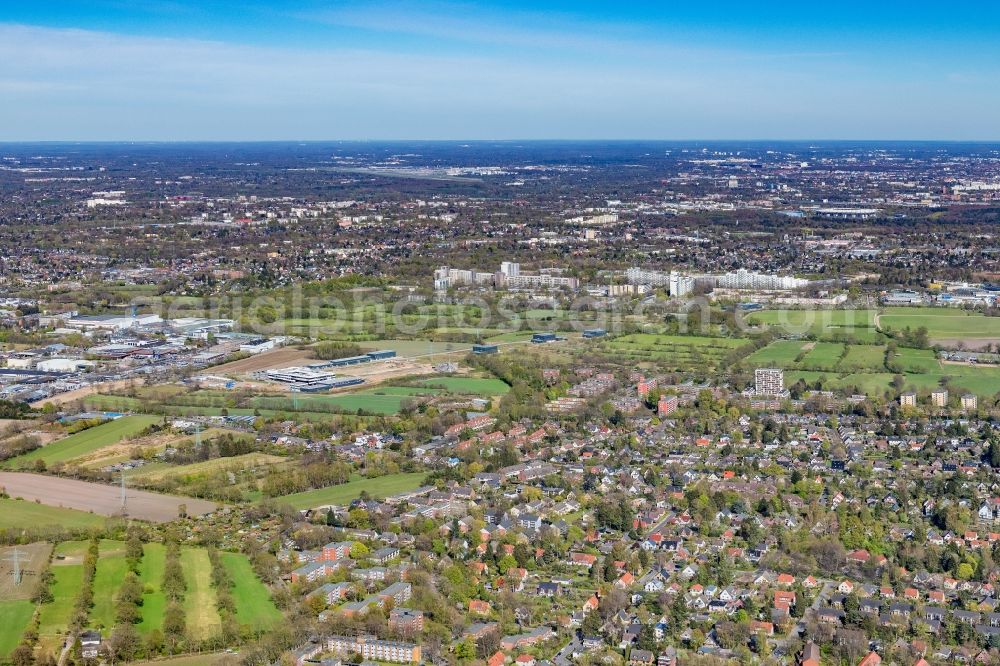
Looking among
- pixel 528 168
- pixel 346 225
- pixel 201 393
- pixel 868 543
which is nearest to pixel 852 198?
pixel 346 225

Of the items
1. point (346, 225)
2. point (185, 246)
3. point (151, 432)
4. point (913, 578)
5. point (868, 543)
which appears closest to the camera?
point (913, 578)

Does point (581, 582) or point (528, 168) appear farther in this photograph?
point (528, 168)

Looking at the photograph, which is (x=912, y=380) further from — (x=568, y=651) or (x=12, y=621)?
(x=12, y=621)

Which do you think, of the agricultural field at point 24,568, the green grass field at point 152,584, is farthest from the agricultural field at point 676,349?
the agricultural field at point 24,568

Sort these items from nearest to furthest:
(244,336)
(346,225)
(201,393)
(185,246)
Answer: (201,393) < (244,336) < (185,246) < (346,225)

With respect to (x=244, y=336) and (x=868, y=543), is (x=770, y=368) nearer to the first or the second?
(x=868, y=543)

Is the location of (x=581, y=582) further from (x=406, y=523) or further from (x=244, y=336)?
(x=244, y=336)

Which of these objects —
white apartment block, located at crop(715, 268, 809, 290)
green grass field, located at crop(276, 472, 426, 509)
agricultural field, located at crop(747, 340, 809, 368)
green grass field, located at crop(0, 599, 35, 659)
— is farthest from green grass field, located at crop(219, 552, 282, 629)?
white apartment block, located at crop(715, 268, 809, 290)
